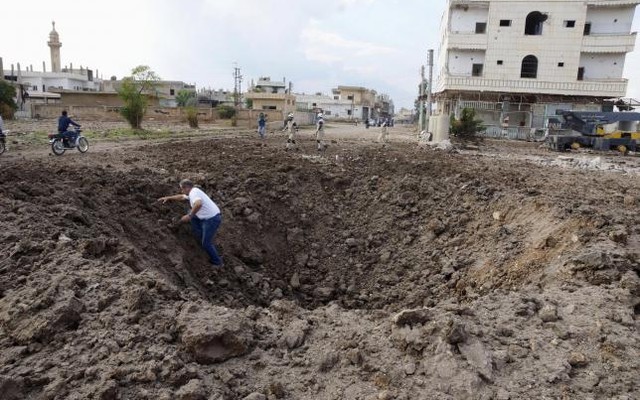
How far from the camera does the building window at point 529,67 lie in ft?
118

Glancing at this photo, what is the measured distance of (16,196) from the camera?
22.4 ft

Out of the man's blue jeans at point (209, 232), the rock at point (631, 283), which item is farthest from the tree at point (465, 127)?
the rock at point (631, 283)

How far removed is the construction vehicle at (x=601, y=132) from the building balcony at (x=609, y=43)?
14.2 m

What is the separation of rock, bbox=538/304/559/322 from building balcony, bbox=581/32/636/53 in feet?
122

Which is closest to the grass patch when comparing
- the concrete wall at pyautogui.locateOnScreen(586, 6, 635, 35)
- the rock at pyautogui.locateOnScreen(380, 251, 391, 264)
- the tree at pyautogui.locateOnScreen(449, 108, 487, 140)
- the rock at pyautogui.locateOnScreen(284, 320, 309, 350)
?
the rock at pyautogui.locateOnScreen(380, 251, 391, 264)

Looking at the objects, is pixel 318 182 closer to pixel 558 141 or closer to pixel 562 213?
pixel 562 213

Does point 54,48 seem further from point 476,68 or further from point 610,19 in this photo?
point 610,19

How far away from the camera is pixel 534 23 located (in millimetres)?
36969

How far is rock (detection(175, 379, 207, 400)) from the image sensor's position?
3.34 metres

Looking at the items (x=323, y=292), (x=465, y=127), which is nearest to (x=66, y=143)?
(x=323, y=292)

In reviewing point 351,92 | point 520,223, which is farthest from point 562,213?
point 351,92

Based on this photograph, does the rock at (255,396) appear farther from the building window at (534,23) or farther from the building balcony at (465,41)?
the building window at (534,23)

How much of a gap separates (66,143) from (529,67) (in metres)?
34.1

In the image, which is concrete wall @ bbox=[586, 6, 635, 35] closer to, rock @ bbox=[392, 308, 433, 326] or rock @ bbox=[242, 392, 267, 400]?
rock @ bbox=[392, 308, 433, 326]
